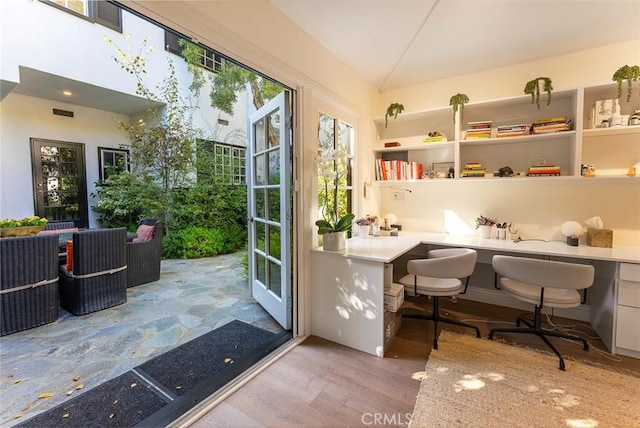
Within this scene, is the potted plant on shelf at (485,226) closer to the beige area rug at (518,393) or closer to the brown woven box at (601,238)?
the brown woven box at (601,238)

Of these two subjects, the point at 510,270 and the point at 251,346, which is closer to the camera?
the point at 510,270

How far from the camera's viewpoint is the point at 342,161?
285cm

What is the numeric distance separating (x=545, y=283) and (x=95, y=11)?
6.69 meters

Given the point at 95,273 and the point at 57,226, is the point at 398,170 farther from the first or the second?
the point at 57,226

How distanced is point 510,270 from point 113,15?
6410mm

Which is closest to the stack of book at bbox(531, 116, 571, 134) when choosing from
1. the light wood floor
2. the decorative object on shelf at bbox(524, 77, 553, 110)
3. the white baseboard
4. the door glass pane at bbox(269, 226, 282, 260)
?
the decorative object on shelf at bbox(524, 77, 553, 110)

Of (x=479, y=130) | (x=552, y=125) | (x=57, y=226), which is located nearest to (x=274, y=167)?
(x=479, y=130)

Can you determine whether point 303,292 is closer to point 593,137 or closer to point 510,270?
point 510,270

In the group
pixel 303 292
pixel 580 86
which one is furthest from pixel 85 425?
pixel 580 86

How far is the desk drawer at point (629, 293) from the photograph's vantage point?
1967 millimetres

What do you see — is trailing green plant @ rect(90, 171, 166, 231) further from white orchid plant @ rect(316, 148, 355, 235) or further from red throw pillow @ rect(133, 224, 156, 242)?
white orchid plant @ rect(316, 148, 355, 235)

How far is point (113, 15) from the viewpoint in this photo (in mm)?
4395

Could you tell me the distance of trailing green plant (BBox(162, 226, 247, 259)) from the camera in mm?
5168

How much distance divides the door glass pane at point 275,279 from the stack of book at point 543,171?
2548 mm
